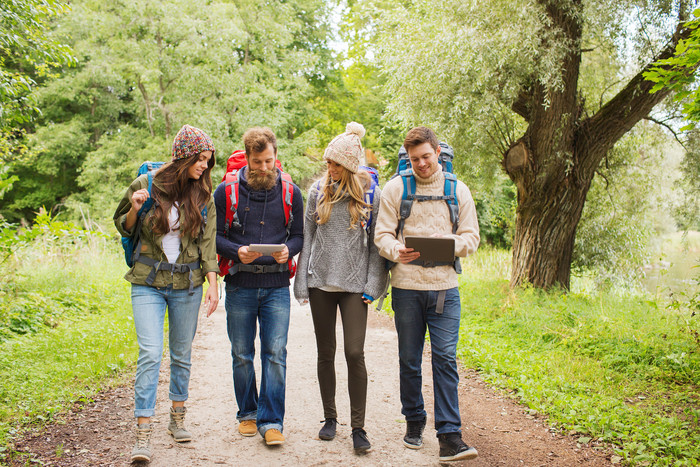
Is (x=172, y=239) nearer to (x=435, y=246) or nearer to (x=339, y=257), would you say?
(x=339, y=257)

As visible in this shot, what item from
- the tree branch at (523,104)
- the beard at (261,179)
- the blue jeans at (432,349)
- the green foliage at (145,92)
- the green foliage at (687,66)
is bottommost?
the blue jeans at (432,349)

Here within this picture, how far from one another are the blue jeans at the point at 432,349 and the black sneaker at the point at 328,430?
57 centimetres

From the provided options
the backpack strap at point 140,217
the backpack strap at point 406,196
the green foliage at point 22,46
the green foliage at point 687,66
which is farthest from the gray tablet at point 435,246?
the green foliage at point 22,46

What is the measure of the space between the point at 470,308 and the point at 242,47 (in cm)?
1777

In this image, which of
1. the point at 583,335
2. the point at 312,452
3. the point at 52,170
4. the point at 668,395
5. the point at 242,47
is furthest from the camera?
the point at 242,47

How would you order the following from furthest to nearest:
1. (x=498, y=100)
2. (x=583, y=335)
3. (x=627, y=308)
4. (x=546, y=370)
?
(x=498, y=100) < (x=627, y=308) < (x=583, y=335) < (x=546, y=370)

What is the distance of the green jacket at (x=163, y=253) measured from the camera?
3645 mm

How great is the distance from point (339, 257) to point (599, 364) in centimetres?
356

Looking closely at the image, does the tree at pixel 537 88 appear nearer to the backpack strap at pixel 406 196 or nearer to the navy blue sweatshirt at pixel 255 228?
the backpack strap at pixel 406 196

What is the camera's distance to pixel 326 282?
3.86m

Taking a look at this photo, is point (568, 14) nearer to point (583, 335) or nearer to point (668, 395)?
point (583, 335)

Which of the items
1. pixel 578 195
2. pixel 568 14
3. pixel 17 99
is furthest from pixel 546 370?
pixel 17 99

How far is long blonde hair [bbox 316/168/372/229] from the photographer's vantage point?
3893mm

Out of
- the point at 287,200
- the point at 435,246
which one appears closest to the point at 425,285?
the point at 435,246
